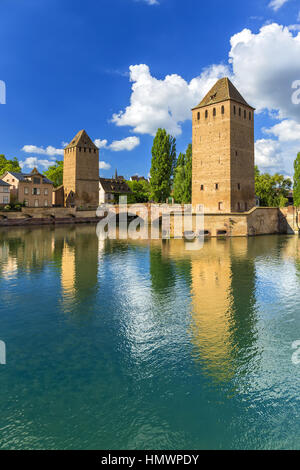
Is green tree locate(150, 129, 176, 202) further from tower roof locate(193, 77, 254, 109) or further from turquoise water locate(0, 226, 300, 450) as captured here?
turquoise water locate(0, 226, 300, 450)

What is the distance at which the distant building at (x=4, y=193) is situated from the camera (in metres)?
59.0

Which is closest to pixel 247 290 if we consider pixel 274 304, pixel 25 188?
pixel 274 304

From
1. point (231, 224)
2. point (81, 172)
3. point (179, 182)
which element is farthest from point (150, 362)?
point (81, 172)

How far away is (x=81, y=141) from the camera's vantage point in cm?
7488

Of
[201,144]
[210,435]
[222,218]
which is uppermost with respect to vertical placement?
[201,144]

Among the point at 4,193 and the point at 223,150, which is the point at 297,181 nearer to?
the point at 223,150

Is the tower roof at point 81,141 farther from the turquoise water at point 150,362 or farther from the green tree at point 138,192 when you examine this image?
the turquoise water at point 150,362

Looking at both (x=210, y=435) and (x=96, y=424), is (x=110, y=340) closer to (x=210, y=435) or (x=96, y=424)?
(x=96, y=424)

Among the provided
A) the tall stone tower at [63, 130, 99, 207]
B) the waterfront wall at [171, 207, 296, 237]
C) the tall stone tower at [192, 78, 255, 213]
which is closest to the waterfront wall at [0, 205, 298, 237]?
the waterfront wall at [171, 207, 296, 237]

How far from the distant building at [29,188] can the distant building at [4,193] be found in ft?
2.94

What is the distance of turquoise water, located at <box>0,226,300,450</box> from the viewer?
6090 mm

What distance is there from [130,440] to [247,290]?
10.9 meters

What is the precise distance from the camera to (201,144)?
40.2m

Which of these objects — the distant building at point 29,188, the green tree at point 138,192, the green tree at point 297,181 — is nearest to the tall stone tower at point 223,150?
the green tree at point 297,181
